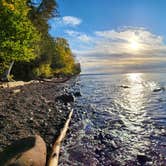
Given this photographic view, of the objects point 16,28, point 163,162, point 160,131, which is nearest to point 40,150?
point 163,162

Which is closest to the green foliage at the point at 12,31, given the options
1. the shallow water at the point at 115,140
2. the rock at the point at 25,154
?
the shallow water at the point at 115,140

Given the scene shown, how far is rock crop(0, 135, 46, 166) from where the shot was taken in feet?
35.8

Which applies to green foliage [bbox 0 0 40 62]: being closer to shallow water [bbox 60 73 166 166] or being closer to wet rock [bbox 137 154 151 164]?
shallow water [bbox 60 73 166 166]

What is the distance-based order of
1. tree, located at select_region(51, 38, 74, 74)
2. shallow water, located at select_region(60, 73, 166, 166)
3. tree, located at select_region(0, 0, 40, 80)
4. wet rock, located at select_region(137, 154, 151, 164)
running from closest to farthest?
wet rock, located at select_region(137, 154, 151, 164) < shallow water, located at select_region(60, 73, 166, 166) < tree, located at select_region(0, 0, 40, 80) < tree, located at select_region(51, 38, 74, 74)

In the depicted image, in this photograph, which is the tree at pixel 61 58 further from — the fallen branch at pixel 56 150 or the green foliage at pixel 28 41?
the fallen branch at pixel 56 150

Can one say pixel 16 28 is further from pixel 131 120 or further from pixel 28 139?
pixel 28 139

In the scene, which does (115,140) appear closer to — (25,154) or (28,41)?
(25,154)

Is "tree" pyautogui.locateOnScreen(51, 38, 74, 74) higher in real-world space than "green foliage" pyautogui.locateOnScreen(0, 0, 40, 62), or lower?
lower

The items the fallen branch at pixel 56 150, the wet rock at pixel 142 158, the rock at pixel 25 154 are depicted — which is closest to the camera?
the rock at pixel 25 154

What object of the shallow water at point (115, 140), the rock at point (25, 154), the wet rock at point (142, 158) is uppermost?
the rock at point (25, 154)

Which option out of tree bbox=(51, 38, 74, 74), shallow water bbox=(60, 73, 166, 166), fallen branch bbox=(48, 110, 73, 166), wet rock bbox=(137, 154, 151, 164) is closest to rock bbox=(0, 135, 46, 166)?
fallen branch bbox=(48, 110, 73, 166)

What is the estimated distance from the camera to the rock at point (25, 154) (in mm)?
10909

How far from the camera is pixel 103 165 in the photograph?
42.0 ft

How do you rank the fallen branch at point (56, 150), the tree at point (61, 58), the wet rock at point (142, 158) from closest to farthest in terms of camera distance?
1. the fallen branch at point (56, 150)
2. the wet rock at point (142, 158)
3. the tree at point (61, 58)
